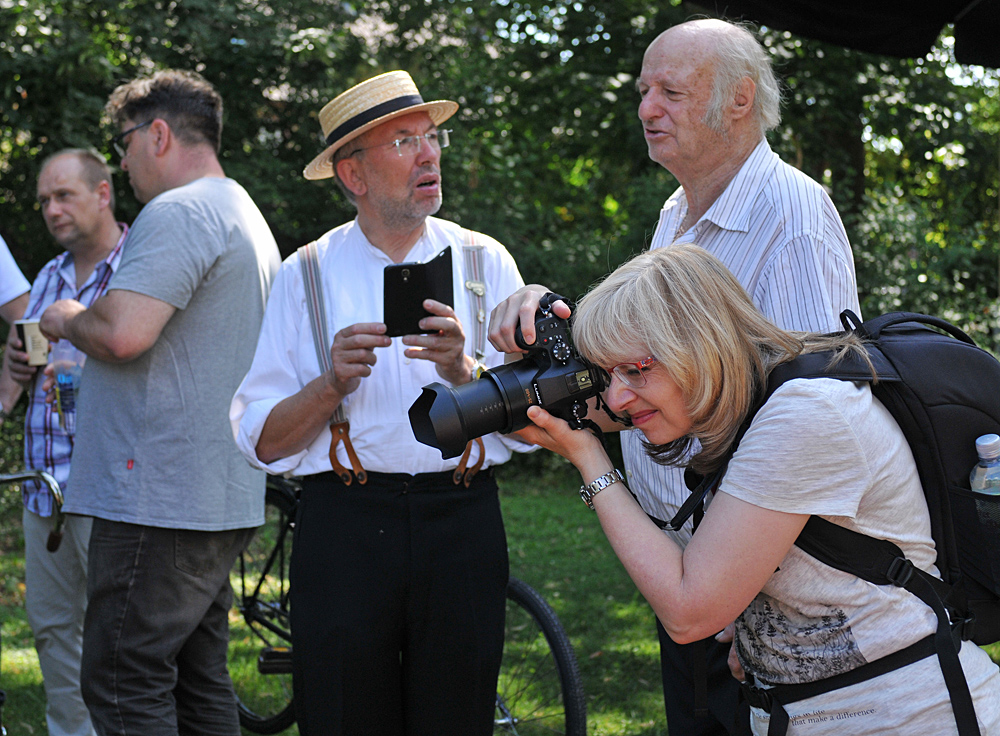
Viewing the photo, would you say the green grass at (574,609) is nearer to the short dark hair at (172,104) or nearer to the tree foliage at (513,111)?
the tree foliage at (513,111)

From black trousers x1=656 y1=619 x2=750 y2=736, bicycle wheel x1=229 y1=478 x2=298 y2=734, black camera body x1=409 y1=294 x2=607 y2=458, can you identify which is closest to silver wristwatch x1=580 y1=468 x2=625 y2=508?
black camera body x1=409 y1=294 x2=607 y2=458

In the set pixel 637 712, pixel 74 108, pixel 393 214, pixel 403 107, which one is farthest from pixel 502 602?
pixel 74 108

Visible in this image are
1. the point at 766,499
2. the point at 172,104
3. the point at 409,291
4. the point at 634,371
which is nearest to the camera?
the point at 766,499

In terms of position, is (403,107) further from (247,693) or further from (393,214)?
(247,693)

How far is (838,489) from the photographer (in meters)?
1.44

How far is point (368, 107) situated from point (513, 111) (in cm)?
664

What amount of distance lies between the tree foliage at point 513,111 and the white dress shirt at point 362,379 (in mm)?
5105

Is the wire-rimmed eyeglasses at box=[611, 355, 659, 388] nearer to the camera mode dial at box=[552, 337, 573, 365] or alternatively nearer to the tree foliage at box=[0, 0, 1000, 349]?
the camera mode dial at box=[552, 337, 573, 365]

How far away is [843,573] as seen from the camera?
4.92ft

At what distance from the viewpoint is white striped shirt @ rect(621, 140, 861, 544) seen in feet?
6.57

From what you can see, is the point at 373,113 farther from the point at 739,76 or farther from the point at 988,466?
the point at 988,466

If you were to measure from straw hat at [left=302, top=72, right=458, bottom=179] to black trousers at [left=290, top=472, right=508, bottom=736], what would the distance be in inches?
36.6

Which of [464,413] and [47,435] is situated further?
[47,435]

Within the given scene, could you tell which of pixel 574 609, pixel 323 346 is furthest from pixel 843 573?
pixel 574 609
